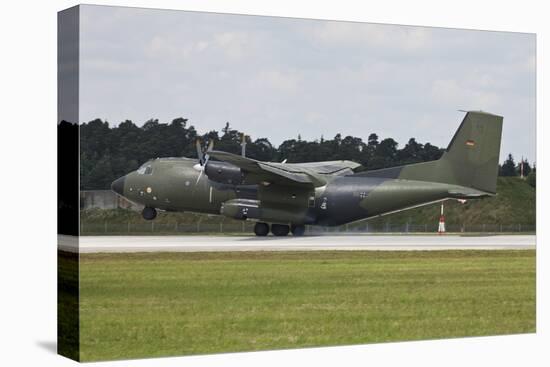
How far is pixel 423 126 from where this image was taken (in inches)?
795

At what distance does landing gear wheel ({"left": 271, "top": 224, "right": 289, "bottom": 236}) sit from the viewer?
24547mm

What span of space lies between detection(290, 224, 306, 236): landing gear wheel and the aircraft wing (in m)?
1.55

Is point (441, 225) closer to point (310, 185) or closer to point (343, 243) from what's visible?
point (343, 243)

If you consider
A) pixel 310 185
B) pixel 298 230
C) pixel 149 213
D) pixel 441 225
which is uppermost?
pixel 310 185

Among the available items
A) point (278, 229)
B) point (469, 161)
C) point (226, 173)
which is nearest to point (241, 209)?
point (278, 229)

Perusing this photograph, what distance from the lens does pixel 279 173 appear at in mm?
27172

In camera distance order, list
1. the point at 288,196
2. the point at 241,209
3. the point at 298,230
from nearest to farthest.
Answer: the point at 298,230 → the point at 241,209 → the point at 288,196

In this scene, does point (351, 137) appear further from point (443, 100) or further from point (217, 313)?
point (217, 313)

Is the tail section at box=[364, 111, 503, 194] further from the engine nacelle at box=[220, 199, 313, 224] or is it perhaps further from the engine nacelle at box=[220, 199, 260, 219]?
the engine nacelle at box=[220, 199, 260, 219]

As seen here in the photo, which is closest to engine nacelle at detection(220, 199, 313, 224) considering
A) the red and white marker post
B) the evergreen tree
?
the red and white marker post

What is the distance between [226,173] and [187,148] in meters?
12.5

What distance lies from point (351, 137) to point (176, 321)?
5756mm

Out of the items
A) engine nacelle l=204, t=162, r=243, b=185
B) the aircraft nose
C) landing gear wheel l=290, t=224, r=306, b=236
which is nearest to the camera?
the aircraft nose

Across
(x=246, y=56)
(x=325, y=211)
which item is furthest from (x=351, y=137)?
(x=325, y=211)
